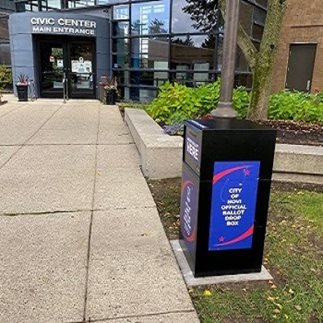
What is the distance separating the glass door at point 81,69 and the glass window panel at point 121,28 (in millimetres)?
1198

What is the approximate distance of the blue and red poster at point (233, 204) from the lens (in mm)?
2805

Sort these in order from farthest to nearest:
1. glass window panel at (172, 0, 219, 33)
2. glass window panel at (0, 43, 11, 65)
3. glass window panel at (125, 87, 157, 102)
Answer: glass window panel at (0, 43, 11, 65), glass window panel at (125, 87, 157, 102), glass window panel at (172, 0, 219, 33)

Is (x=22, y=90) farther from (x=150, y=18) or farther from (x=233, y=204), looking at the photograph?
(x=233, y=204)

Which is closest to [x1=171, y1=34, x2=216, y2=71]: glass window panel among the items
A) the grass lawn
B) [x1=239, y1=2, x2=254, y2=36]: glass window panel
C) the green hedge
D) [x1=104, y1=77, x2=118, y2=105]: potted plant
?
[x1=239, y1=2, x2=254, y2=36]: glass window panel

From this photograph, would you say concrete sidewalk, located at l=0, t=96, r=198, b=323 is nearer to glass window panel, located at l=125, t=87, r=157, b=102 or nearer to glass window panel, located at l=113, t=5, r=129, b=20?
glass window panel, located at l=125, t=87, r=157, b=102

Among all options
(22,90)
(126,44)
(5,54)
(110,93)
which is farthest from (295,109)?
(5,54)

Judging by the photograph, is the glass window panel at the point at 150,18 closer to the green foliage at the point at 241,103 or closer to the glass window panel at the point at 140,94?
the glass window panel at the point at 140,94

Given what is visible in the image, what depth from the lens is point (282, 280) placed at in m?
3.03

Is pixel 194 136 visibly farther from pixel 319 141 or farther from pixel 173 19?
pixel 173 19

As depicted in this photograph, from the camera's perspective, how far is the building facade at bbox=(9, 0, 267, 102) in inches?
511

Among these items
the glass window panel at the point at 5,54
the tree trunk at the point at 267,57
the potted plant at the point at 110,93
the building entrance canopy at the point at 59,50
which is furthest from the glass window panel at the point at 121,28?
the tree trunk at the point at 267,57

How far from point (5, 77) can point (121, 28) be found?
6.26 m

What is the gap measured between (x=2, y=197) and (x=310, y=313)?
379 centimetres

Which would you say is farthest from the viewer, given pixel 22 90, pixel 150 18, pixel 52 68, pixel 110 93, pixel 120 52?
pixel 52 68
